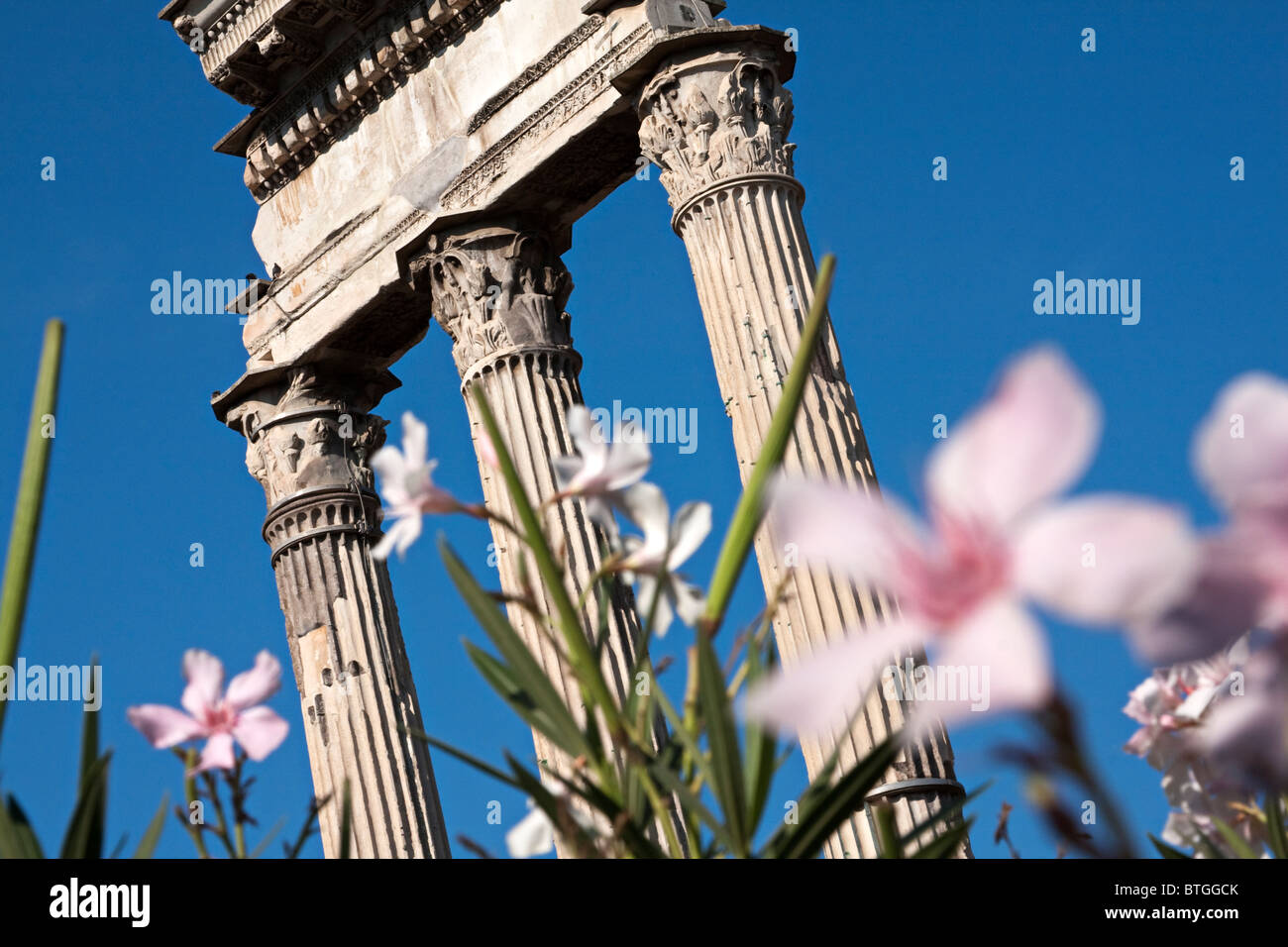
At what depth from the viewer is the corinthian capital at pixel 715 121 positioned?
8.57 m

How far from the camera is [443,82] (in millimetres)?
10594

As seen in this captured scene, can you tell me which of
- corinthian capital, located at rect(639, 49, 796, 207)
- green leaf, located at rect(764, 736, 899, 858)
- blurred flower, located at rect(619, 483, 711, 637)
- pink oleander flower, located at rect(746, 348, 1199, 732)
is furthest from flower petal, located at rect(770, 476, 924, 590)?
corinthian capital, located at rect(639, 49, 796, 207)

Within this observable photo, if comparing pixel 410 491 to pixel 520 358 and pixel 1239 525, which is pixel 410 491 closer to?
pixel 1239 525

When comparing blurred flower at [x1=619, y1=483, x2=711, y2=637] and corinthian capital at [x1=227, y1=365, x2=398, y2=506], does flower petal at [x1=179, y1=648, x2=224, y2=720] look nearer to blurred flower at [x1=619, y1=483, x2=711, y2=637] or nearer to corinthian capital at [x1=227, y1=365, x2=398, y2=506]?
blurred flower at [x1=619, y1=483, x2=711, y2=637]

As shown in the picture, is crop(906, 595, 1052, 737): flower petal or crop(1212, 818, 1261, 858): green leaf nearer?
crop(906, 595, 1052, 737): flower petal

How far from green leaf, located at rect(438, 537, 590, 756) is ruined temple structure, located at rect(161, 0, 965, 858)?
18.3ft

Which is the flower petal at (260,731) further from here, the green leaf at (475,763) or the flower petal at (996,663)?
the flower petal at (996,663)

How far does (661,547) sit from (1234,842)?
0.70 metres

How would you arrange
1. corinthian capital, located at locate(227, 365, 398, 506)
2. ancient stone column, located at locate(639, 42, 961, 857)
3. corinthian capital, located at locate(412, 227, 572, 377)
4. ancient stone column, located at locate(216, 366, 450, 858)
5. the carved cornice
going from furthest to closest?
corinthian capital, located at locate(227, 365, 398, 506) < ancient stone column, located at locate(216, 366, 450, 858) < corinthian capital, located at locate(412, 227, 572, 377) < the carved cornice < ancient stone column, located at locate(639, 42, 961, 857)

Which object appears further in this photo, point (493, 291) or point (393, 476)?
point (493, 291)

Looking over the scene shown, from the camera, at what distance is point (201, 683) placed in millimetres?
1586

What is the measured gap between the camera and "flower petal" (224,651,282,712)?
1.55 m

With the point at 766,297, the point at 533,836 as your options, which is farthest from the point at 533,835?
the point at 766,297
